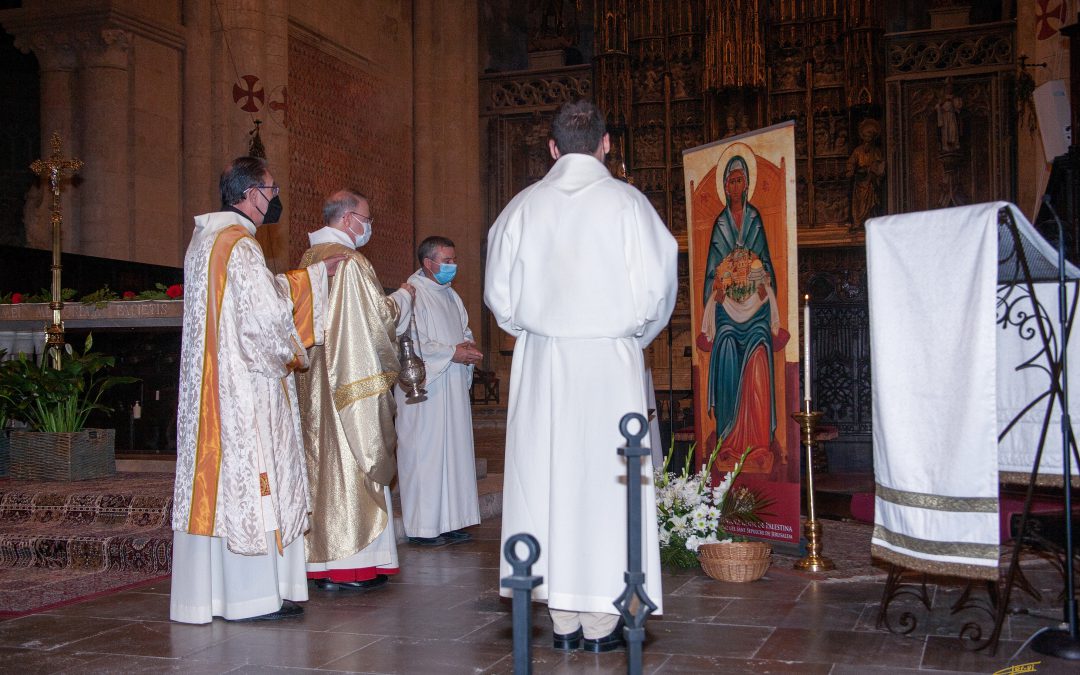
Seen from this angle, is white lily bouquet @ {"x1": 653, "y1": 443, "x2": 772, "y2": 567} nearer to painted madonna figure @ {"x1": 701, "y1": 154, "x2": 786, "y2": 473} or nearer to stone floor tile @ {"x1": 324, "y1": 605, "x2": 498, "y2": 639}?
painted madonna figure @ {"x1": 701, "y1": 154, "x2": 786, "y2": 473}

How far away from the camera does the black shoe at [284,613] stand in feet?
14.6

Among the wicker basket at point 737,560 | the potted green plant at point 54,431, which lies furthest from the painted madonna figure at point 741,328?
the potted green plant at point 54,431

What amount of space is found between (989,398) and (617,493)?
4.20ft

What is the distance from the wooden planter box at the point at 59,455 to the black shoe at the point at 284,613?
282 cm

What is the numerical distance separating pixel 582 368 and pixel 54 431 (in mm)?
4537

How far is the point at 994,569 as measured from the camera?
11.3 ft

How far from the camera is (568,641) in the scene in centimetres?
384

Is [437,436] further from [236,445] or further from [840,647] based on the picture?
[840,647]

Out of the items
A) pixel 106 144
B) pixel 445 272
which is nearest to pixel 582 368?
Answer: pixel 445 272

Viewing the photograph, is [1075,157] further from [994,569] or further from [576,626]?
[576,626]

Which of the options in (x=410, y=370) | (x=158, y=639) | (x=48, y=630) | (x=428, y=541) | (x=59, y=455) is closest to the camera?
(x=158, y=639)

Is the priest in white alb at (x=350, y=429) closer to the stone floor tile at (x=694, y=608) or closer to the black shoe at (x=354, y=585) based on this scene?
the black shoe at (x=354, y=585)

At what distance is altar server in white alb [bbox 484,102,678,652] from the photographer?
3715 millimetres

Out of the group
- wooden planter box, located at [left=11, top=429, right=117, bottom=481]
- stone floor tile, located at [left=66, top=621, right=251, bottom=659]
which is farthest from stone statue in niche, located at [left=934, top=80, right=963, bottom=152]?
stone floor tile, located at [left=66, top=621, right=251, bottom=659]
